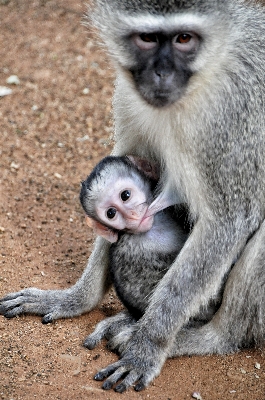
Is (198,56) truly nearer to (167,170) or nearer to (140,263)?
(167,170)

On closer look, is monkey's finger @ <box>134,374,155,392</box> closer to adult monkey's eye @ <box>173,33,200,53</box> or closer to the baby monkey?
the baby monkey

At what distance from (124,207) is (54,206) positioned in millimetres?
2162

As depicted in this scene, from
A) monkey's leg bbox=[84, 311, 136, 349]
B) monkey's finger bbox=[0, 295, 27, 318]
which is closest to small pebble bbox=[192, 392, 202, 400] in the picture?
monkey's leg bbox=[84, 311, 136, 349]

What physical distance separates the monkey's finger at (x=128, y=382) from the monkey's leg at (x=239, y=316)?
0.41 metres

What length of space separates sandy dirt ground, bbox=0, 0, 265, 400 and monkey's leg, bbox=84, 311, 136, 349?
0.22ft

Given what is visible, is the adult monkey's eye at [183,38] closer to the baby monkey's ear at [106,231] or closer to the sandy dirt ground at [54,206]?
the sandy dirt ground at [54,206]

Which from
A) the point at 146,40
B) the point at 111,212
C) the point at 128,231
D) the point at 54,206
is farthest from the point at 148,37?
the point at 54,206

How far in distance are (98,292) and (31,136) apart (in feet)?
10.3

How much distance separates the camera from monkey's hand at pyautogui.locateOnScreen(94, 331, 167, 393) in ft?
17.3

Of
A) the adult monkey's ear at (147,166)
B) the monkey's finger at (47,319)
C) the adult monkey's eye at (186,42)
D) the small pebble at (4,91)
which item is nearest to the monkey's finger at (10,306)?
the monkey's finger at (47,319)

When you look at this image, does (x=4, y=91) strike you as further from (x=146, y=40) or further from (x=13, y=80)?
(x=146, y=40)

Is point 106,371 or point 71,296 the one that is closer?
point 106,371

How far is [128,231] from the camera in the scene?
571 centimetres

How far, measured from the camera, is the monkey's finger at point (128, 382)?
521 cm
